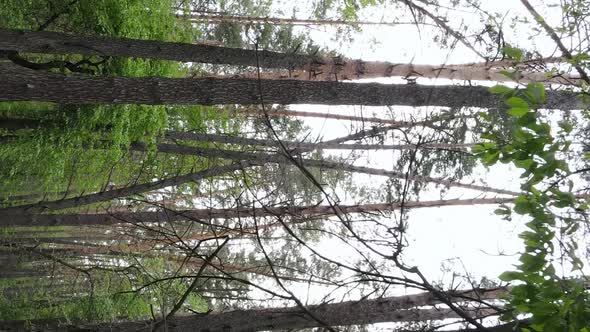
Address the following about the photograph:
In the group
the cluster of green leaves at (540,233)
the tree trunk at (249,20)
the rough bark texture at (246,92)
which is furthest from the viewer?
the tree trunk at (249,20)

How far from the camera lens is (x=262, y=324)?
6.62 meters

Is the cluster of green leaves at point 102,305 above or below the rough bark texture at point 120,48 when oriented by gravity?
below

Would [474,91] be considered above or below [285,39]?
below

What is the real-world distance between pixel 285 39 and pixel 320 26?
1.24 meters

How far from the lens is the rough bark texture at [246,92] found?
6.49 m

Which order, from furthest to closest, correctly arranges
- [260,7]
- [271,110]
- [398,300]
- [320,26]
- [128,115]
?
[260,7], [320,26], [271,110], [128,115], [398,300]

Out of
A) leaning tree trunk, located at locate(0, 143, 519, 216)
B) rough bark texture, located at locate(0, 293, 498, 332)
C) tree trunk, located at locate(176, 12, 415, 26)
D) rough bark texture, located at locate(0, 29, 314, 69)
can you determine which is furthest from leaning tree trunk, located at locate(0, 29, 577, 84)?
tree trunk, located at locate(176, 12, 415, 26)

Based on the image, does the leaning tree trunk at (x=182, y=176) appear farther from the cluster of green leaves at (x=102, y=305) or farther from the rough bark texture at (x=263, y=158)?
the cluster of green leaves at (x=102, y=305)

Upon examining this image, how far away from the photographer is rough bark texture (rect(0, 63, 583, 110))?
6492 mm

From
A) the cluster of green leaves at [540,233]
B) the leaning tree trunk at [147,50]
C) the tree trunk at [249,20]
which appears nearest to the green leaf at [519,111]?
the cluster of green leaves at [540,233]

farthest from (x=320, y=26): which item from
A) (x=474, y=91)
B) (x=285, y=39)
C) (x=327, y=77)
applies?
(x=474, y=91)

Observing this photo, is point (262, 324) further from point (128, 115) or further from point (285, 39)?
point (285, 39)

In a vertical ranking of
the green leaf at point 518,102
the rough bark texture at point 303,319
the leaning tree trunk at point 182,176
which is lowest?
the rough bark texture at point 303,319

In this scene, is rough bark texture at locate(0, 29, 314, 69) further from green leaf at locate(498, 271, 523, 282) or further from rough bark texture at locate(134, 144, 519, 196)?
green leaf at locate(498, 271, 523, 282)
